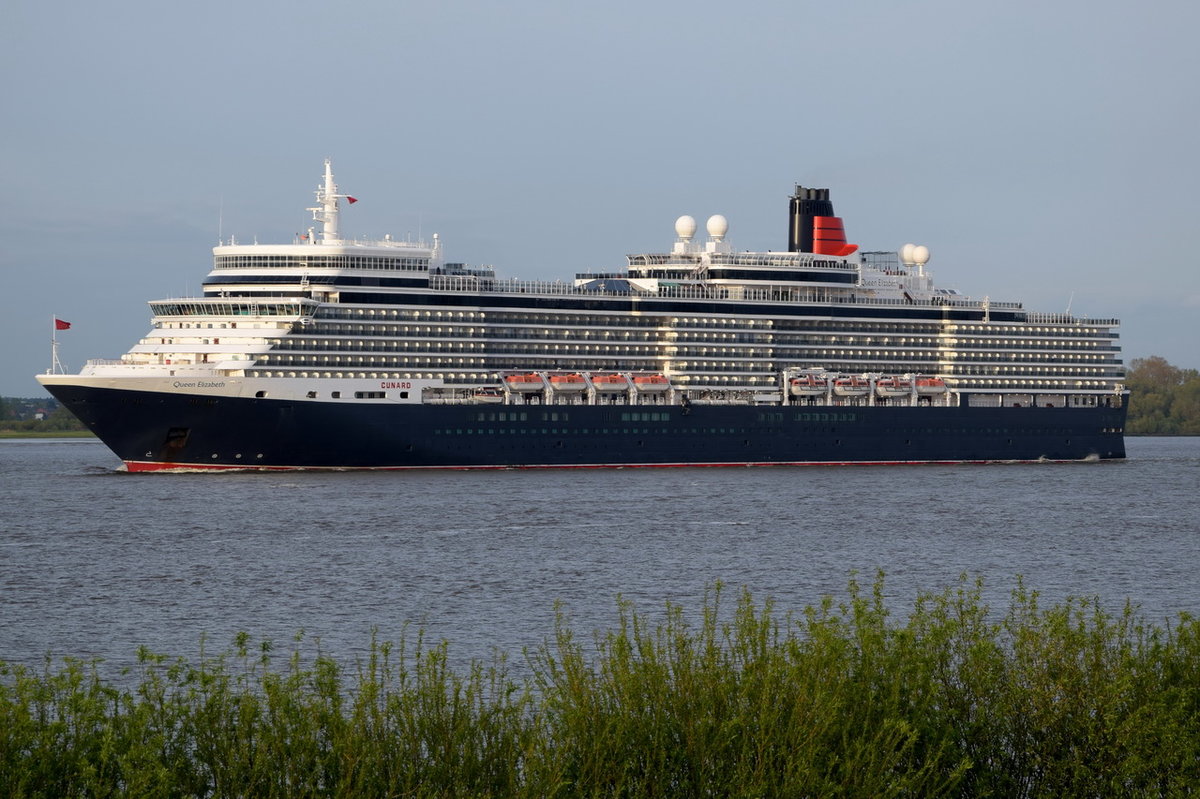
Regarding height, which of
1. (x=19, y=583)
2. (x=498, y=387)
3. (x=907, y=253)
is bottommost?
(x=19, y=583)

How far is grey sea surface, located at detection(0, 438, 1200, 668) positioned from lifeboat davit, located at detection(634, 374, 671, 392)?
7.57m

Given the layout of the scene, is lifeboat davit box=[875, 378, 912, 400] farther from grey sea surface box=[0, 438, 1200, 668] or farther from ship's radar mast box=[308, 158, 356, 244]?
ship's radar mast box=[308, 158, 356, 244]

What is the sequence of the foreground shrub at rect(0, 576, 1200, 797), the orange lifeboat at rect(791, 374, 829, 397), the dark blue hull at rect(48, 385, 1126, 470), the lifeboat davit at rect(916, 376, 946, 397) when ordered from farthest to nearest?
the lifeboat davit at rect(916, 376, 946, 397) < the orange lifeboat at rect(791, 374, 829, 397) < the dark blue hull at rect(48, 385, 1126, 470) < the foreground shrub at rect(0, 576, 1200, 797)

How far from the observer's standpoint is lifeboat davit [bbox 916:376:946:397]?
349ft

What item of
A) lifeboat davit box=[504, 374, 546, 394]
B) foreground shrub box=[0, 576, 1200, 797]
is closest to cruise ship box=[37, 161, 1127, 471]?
lifeboat davit box=[504, 374, 546, 394]

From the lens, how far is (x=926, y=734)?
A: 64.8ft

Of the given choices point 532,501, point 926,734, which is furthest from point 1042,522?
point 926,734

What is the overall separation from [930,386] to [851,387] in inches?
259

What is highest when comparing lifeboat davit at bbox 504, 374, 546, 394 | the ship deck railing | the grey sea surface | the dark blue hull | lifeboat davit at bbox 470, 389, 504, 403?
the ship deck railing

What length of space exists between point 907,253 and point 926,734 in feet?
323

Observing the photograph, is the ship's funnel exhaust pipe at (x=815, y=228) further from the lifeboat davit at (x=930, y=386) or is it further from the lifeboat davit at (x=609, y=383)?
the lifeboat davit at (x=609, y=383)

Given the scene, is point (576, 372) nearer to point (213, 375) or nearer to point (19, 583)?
point (213, 375)

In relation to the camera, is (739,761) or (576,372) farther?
(576,372)

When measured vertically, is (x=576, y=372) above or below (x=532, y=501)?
above
